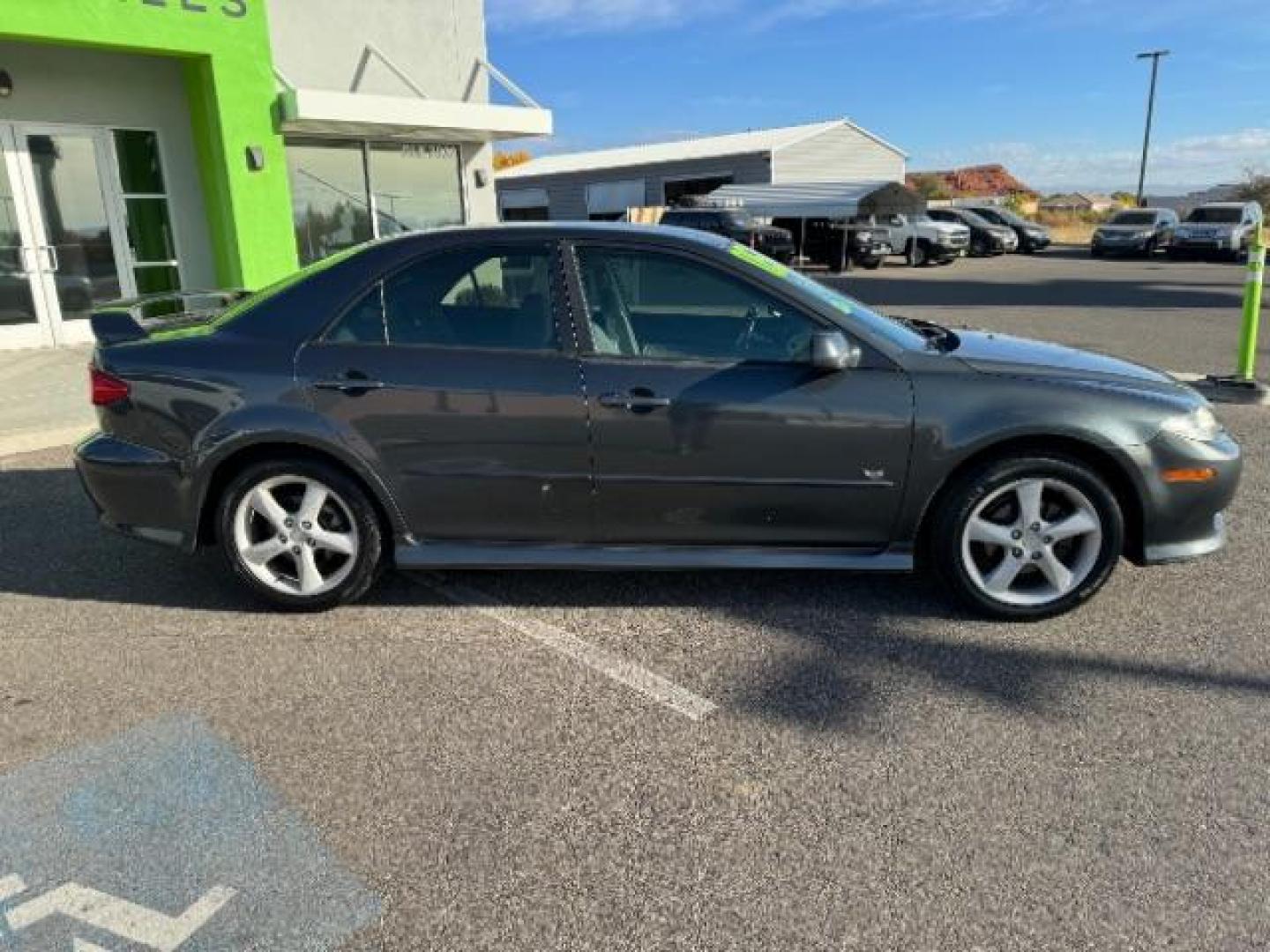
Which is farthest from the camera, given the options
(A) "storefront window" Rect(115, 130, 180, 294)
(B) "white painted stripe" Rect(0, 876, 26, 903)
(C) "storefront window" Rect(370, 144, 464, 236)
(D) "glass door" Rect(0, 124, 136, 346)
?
(C) "storefront window" Rect(370, 144, 464, 236)

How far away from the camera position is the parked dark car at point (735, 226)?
2259 cm

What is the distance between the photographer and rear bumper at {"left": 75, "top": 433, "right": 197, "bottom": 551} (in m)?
3.75

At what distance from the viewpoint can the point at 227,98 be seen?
10.3m

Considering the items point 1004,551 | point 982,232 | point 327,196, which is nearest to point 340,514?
point 1004,551

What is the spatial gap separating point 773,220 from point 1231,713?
2643 centimetres

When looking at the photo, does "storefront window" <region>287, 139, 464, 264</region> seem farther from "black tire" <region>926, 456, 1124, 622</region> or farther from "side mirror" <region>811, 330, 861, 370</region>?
"black tire" <region>926, 456, 1124, 622</region>

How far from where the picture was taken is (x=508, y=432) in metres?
3.60

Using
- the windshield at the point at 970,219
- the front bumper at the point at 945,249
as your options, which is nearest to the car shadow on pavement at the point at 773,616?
the front bumper at the point at 945,249

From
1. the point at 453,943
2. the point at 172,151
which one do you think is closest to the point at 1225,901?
the point at 453,943

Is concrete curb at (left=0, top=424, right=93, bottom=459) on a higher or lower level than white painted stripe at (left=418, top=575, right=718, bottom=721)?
higher

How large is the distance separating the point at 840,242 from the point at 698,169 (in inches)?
496

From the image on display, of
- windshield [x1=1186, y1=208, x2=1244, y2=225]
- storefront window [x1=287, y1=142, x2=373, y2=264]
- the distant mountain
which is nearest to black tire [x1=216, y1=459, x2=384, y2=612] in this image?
storefront window [x1=287, y1=142, x2=373, y2=264]

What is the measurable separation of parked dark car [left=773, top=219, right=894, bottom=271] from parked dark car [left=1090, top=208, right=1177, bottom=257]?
8.12 metres

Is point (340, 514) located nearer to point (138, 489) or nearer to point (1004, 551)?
point (138, 489)
